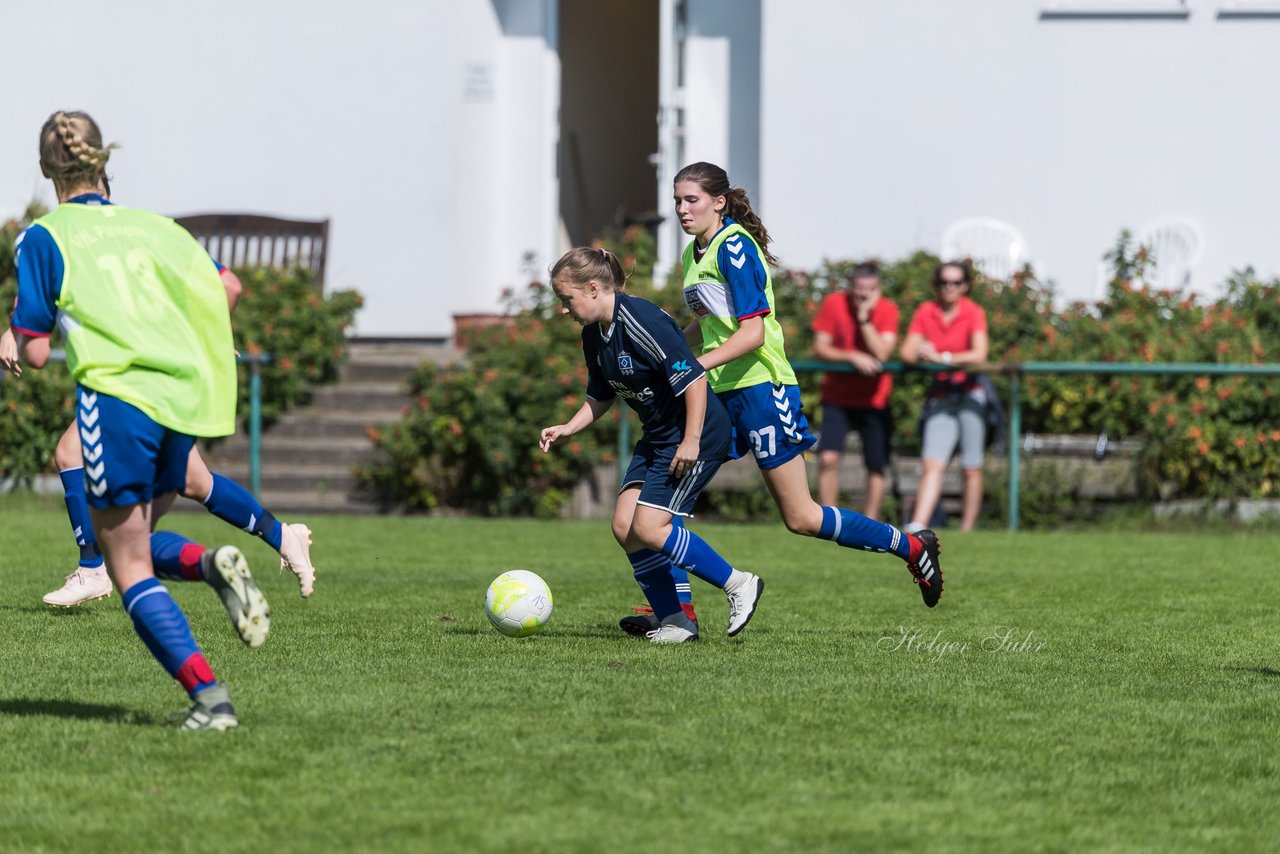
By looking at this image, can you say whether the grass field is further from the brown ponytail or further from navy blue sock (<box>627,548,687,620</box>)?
the brown ponytail

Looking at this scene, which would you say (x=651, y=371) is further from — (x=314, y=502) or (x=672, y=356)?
(x=314, y=502)

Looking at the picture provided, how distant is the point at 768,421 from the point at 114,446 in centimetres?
283

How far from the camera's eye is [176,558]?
16.4 feet

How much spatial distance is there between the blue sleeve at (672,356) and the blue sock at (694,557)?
0.59 m

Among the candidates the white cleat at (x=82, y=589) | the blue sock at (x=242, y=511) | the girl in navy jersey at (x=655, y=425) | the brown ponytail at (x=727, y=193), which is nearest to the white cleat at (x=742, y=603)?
the girl in navy jersey at (x=655, y=425)

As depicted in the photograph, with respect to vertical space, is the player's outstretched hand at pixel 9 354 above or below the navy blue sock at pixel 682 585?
above

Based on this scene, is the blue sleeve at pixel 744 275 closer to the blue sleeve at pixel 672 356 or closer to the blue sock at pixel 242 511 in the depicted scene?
the blue sleeve at pixel 672 356

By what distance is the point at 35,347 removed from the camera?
475 cm

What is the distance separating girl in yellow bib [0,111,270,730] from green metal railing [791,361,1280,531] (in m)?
7.36

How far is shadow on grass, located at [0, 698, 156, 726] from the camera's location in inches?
199

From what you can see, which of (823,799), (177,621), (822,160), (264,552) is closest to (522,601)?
(177,621)

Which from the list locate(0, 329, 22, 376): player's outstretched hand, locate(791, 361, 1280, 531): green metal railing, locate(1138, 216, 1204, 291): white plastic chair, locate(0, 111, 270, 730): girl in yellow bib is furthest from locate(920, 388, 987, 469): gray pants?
locate(0, 111, 270, 730): girl in yellow bib

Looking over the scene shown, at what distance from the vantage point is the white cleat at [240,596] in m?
4.69

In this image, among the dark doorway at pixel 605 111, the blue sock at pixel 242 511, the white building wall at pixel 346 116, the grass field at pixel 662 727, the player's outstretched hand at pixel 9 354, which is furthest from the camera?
the dark doorway at pixel 605 111
